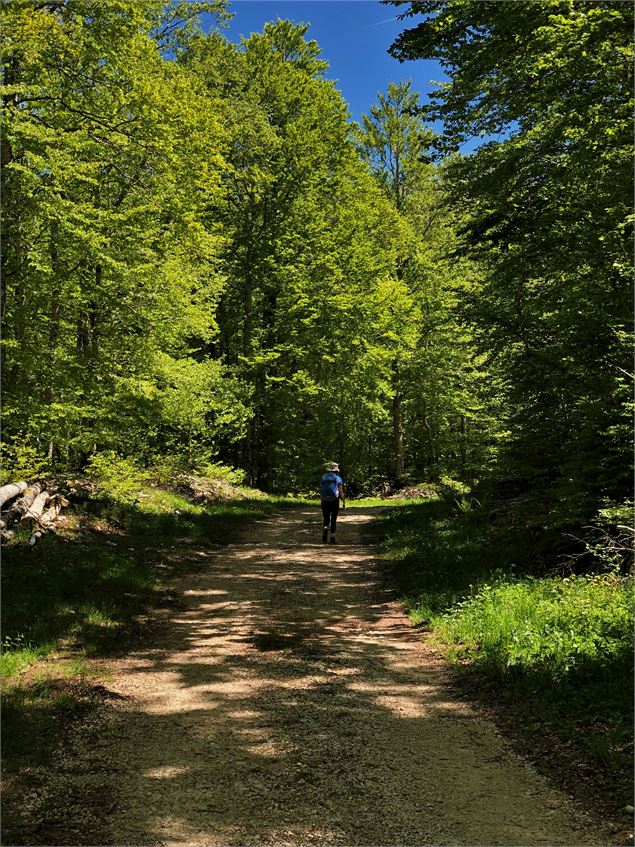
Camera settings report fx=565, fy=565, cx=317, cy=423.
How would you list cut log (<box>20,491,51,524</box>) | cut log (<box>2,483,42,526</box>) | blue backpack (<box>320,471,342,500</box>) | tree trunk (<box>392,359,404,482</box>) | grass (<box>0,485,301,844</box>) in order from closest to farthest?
grass (<box>0,485,301,844</box>) < cut log (<box>2,483,42,526</box>) < cut log (<box>20,491,51,524</box>) < blue backpack (<box>320,471,342,500</box>) < tree trunk (<box>392,359,404,482</box>)

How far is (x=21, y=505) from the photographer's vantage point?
977 cm

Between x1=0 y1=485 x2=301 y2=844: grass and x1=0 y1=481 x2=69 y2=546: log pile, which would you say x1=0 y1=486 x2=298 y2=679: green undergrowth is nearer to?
x1=0 y1=485 x2=301 y2=844: grass

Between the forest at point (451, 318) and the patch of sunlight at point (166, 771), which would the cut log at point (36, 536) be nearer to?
the forest at point (451, 318)

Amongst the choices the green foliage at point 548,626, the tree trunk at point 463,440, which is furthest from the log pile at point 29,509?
the tree trunk at point 463,440

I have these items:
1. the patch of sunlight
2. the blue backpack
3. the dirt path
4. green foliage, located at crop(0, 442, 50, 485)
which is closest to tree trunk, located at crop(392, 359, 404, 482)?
the blue backpack

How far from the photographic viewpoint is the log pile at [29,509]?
9.30 meters

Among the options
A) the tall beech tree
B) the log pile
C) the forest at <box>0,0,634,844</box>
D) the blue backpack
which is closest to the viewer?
the forest at <box>0,0,634,844</box>

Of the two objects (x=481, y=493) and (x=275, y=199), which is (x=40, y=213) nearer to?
(x=481, y=493)

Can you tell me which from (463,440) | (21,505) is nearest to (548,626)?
(21,505)

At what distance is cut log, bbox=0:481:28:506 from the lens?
9.32 m

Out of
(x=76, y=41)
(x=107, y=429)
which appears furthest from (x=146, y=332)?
(x=76, y=41)

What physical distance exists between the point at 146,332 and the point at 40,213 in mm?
3256

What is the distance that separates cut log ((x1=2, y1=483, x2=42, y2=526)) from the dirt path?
368 centimetres

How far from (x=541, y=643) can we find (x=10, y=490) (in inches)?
333
